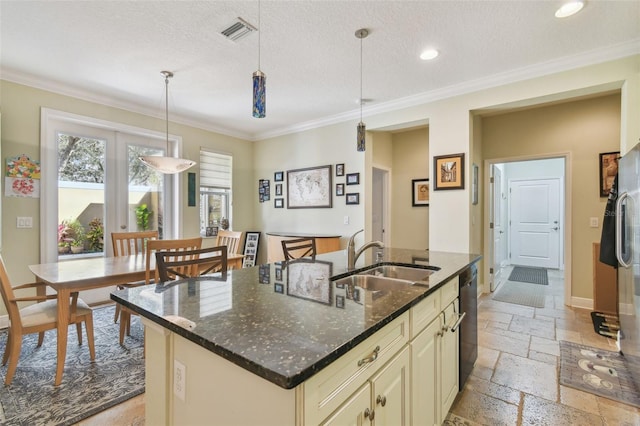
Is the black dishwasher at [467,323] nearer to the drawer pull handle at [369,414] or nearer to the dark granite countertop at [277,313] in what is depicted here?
the dark granite countertop at [277,313]

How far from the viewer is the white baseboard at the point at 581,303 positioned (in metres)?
3.68

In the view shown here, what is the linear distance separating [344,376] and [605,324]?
373 cm

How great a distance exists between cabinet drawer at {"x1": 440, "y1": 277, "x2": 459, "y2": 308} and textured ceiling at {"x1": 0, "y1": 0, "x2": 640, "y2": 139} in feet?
6.35

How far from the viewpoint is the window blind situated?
16.2 ft

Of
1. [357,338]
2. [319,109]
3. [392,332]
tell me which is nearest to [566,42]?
[319,109]

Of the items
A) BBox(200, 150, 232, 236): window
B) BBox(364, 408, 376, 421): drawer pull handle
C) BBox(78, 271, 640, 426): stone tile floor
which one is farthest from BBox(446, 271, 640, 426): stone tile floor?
BBox(200, 150, 232, 236): window

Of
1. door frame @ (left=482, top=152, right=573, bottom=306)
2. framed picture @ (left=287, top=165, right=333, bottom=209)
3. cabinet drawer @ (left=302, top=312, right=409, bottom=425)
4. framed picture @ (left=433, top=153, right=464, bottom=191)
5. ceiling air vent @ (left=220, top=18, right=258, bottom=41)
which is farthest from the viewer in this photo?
framed picture @ (left=287, top=165, right=333, bottom=209)

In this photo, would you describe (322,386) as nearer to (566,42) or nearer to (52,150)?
(566,42)

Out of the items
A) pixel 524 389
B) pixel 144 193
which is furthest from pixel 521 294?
pixel 144 193

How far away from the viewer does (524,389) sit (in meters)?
2.07

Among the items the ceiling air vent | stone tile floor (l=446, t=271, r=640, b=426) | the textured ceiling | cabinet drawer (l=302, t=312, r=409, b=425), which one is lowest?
stone tile floor (l=446, t=271, r=640, b=426)

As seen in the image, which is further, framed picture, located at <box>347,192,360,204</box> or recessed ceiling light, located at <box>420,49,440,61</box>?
framed picture, located at <box>347,192,360,204</box>

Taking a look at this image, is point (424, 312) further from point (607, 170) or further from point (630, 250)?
point (607, 170)

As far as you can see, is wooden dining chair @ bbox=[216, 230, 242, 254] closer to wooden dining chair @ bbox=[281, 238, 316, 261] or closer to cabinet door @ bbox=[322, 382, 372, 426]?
wooden dining chair @ bbox=[281, 238, 316, 261]
